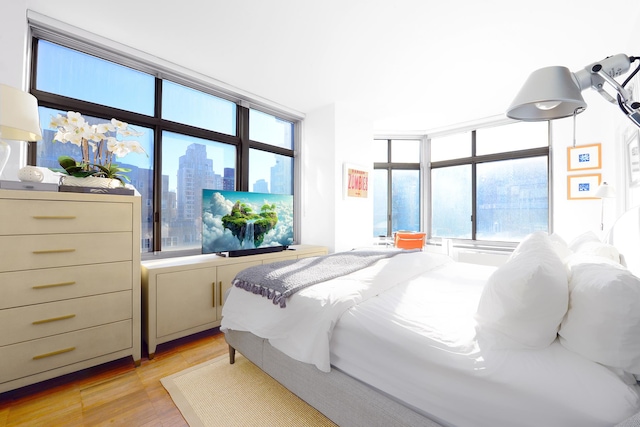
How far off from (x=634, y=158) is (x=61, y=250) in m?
4.26

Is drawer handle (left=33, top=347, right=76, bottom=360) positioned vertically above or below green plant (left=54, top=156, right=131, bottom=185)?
below

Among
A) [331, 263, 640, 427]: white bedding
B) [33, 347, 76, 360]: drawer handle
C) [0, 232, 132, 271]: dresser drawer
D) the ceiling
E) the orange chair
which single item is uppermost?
the ceiling

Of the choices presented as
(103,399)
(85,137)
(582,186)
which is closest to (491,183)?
(582,186)

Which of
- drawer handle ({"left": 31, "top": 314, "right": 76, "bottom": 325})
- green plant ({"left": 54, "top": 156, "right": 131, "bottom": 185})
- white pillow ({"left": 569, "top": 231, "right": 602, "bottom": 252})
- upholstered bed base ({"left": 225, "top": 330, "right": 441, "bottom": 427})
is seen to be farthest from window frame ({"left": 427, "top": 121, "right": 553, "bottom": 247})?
drawer handle ({"left": 31, "top": 314, "right": 76, "bottom": 325})

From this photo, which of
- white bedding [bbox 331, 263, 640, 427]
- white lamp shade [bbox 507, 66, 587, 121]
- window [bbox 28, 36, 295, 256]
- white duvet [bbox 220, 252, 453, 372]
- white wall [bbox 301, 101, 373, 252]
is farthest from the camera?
white wall [bbox 301, 101, 373, 252]

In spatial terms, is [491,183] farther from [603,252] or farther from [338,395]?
[338,395]

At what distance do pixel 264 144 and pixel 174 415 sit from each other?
3.19 metres

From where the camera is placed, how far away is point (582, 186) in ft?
11.2

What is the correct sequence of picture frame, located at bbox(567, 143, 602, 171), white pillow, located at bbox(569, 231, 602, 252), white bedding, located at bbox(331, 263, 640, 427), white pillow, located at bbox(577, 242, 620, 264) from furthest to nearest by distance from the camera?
picture frame, located at bbox(567, 143, 602, 171) < white pillow, located at bbox(569, 231, 602, 252) < white pillow, located at bbox(577, 242, 620, 264) < white bedding, located at bbox(331, 263, 640, 427)

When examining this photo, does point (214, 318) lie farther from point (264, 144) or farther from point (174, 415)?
point (264, 144)

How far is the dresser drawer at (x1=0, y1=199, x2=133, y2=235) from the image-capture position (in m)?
1.60

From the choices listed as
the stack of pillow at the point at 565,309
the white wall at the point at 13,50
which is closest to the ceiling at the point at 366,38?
the white wall at the point at 13,50

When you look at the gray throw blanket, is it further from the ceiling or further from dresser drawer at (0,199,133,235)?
Answer: the ceiling

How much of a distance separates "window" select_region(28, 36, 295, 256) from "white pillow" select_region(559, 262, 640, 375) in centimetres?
305
